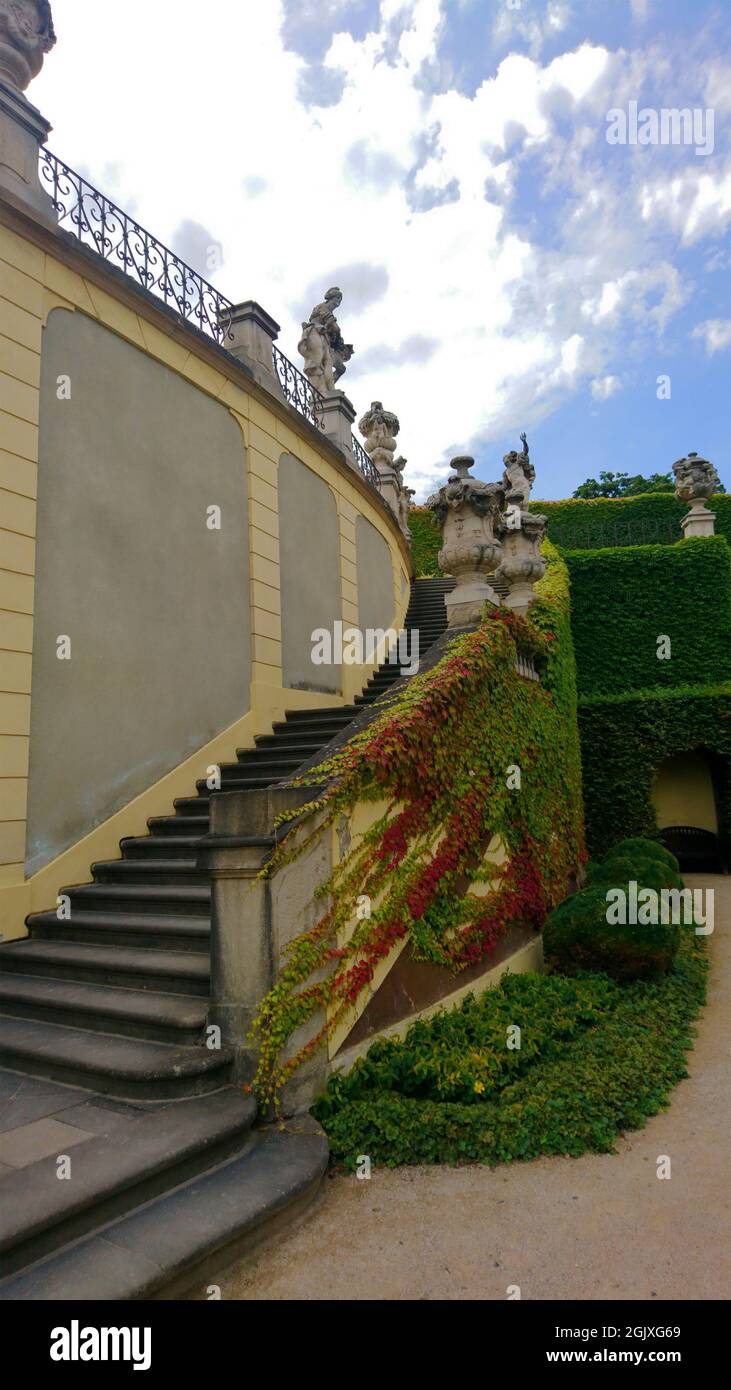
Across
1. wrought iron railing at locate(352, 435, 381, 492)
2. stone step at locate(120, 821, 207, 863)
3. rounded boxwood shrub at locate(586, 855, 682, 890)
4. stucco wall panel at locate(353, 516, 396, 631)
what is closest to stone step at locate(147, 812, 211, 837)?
stone step at locate(120, 821, 207, 863)

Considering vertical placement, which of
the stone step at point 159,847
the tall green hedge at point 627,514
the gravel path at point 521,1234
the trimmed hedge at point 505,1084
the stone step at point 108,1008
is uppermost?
the tall green hedge at point 627,514

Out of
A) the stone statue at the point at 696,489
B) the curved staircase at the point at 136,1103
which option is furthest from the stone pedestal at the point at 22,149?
the stone statue at the point at 696,489

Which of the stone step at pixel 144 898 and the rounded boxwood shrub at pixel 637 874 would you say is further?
the rounded boxwood shrub at pixel 637 874

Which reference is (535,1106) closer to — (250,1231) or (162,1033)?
(250,1231)

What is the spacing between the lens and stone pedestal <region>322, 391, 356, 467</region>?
11906 millimetres

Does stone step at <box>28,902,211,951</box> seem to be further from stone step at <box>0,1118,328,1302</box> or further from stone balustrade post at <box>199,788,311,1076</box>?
stone step at <box>0,1118,328,1302</box>

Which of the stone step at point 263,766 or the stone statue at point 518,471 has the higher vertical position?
the stone statue at point 518,471

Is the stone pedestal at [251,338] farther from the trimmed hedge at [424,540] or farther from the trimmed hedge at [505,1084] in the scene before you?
the trimmed hedge at [424,540]

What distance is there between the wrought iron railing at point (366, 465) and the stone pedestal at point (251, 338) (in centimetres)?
326

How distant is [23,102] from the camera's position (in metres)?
6.27

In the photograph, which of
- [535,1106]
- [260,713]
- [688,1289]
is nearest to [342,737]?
[535,1106]

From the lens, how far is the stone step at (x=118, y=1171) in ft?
8.30

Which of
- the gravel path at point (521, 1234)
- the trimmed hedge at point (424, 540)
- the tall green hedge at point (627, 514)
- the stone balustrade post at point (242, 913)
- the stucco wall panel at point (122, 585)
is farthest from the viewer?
the tall green hedge at point (627, 514)

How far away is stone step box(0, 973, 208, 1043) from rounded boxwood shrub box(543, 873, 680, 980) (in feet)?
11.8
